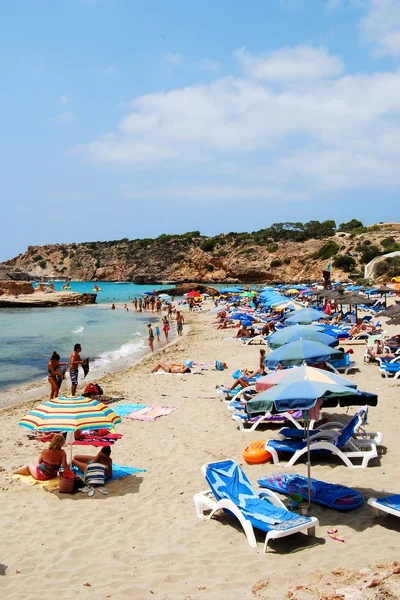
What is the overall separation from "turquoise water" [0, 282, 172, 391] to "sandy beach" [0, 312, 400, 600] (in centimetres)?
1026

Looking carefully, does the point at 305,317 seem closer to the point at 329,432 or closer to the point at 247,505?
the point at 329,432

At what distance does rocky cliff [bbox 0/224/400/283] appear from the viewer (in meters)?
72.1

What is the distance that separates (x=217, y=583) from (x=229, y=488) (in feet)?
4.52

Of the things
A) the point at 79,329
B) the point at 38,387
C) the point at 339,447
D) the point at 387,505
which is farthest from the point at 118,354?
the point at 387,505

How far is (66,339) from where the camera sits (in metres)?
27.6

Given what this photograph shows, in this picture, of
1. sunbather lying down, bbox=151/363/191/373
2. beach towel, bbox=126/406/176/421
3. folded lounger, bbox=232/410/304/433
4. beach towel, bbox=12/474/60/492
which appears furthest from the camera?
sunbather lying down, bbox=151/363/191/373

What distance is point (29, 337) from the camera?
96.3ft

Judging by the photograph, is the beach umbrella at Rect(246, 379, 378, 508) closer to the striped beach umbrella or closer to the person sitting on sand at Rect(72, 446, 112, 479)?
the striped beach umbrella

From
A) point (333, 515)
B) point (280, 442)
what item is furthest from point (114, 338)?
point (333, 515)

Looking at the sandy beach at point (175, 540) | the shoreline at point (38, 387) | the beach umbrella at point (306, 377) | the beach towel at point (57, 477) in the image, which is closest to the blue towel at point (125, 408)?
the sandy beach at point (175, 540)

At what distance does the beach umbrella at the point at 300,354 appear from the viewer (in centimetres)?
752

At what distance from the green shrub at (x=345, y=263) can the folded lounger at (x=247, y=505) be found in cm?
6303

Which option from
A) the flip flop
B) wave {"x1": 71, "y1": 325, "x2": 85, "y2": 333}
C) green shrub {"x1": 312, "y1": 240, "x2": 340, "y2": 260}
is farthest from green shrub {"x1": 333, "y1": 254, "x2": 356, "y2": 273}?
the flip flop

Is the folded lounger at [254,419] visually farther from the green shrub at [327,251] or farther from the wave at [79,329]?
the green shrub at [327,251]
